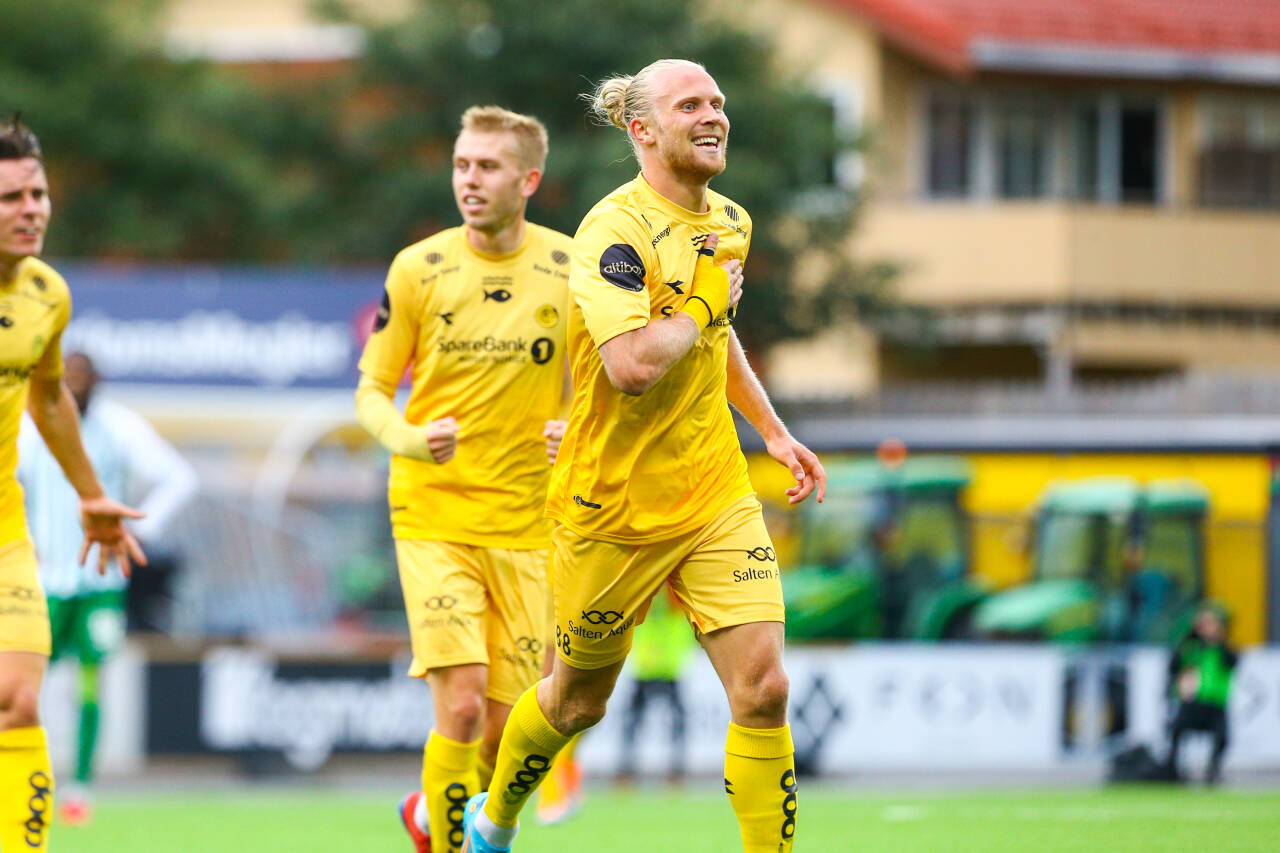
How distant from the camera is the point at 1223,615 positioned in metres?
19.0

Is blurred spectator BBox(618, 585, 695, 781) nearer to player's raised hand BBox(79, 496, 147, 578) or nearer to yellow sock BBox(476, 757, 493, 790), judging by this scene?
yellow sock BBox(476, 757, 493, 790)

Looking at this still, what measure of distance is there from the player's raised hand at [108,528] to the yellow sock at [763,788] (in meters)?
2.42

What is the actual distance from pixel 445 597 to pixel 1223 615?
13887 millimetres

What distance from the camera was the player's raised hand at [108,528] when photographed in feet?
22.4

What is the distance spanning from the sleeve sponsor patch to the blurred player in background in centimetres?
548

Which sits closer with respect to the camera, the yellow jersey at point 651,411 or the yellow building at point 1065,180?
the yellow jersey at point 651,411

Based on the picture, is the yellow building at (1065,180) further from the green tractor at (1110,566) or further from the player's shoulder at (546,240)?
the player's shoulder at (546,240)

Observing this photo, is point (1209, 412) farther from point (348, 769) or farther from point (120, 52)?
point (120, 52)

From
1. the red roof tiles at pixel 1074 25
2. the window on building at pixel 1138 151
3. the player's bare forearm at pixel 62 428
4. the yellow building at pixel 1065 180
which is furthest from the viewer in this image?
the window on building at pixel 1138 151

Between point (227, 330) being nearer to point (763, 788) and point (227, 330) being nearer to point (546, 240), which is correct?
point (546, 240)

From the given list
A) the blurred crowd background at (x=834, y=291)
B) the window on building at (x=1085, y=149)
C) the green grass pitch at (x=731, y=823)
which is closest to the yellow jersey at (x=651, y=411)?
the green grass pitch at (x=731, y=823)

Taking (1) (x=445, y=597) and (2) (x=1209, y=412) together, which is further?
(2) (x=1209, y=412)

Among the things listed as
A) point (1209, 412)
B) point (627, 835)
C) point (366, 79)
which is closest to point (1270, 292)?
point (1209, 412)

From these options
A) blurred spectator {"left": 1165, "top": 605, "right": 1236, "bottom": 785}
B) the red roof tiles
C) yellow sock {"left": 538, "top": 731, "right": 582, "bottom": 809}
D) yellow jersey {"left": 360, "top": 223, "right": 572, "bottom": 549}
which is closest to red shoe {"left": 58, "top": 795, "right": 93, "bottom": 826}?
yellow sock {"left": 538, "top": 731, "right": 582, "bottom": 809}
